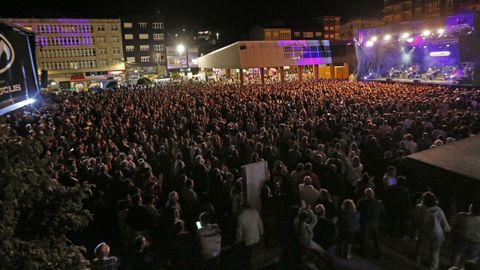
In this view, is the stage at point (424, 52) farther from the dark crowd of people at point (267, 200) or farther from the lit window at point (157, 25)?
the lit window at point (157, 25)

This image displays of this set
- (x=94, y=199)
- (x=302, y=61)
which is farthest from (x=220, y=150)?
(x=302, y=61)

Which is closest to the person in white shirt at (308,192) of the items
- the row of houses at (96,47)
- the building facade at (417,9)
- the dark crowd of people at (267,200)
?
the dark crowd of people at (267,200)

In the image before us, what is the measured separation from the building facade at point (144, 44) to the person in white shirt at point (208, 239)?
67848 mm

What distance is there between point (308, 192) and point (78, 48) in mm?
68947

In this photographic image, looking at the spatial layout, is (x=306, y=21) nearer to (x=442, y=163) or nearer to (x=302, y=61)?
(x=302, y=61)

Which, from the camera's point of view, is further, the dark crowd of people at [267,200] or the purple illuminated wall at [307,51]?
the purple illuminated wall at [307,51]

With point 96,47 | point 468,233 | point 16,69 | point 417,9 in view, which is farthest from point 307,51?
point 96,47

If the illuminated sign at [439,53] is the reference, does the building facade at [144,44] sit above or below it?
above

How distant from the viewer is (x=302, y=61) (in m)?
38.5

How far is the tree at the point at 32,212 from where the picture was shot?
6.82ft

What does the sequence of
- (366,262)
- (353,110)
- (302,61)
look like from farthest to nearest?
1. (302,61)
2. (353,110)
3. (366,262)

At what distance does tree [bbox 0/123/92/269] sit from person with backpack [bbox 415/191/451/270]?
4.63 metres

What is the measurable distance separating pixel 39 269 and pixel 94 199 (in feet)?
14.7

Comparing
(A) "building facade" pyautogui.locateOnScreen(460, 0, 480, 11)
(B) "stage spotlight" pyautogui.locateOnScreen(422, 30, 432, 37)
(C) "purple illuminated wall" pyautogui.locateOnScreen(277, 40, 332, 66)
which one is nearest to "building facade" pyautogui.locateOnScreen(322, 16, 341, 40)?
(A) "building facade" pyautogui.locateOnScreen(460, 0, 480, 11)
